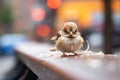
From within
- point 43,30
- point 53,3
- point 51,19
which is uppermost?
point 53,3

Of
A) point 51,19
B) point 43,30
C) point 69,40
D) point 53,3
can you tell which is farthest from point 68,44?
point 51,19

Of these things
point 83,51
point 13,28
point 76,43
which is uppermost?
point 76,43

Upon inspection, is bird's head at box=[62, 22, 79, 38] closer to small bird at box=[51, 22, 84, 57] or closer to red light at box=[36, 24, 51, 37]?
small bird at box=[51, 22, 84, 57]

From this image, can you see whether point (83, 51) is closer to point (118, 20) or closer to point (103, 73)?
point (103, 73)

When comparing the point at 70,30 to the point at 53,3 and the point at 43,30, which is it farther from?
the point at 53,3

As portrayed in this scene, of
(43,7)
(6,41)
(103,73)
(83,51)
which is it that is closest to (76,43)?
(83,51)

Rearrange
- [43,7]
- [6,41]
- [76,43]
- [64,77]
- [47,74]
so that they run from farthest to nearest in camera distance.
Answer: [43,7], [6,41], [76,43], [47,74], [64,77]
